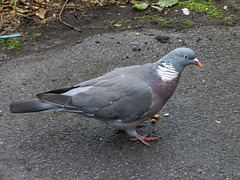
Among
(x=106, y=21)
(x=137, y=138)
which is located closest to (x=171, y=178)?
(x=137, y=138)

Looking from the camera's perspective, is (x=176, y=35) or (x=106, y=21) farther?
(x=106, y=21)

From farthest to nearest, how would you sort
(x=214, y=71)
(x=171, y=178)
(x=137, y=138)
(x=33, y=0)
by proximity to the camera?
(x=33, y=0), (x=214, y=71), (x=137, y=138), (x=171, y=178)

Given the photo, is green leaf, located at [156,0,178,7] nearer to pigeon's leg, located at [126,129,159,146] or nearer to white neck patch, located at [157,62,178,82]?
white neck patch, located at [157,62,178,82]

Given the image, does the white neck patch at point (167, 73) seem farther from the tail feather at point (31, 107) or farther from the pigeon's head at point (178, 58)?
the tail feather at point (31, 107)

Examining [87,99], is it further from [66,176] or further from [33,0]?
[33,0]

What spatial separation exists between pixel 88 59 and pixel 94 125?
4.68 ft

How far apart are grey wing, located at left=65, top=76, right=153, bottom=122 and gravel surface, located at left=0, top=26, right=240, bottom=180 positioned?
45 cm

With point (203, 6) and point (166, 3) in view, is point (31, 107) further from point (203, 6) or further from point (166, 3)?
point (203, 6)

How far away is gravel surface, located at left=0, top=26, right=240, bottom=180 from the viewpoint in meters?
3.23

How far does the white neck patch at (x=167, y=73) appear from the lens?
3283mm

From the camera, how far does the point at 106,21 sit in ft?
18.9

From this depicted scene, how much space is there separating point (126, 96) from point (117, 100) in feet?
0.32

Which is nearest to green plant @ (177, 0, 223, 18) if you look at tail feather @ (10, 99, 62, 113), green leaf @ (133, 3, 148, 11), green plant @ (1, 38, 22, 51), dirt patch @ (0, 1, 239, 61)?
dirt patch @ (0, 1, 239, 61)

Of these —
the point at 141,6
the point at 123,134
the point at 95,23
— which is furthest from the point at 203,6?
the point at 123,134
